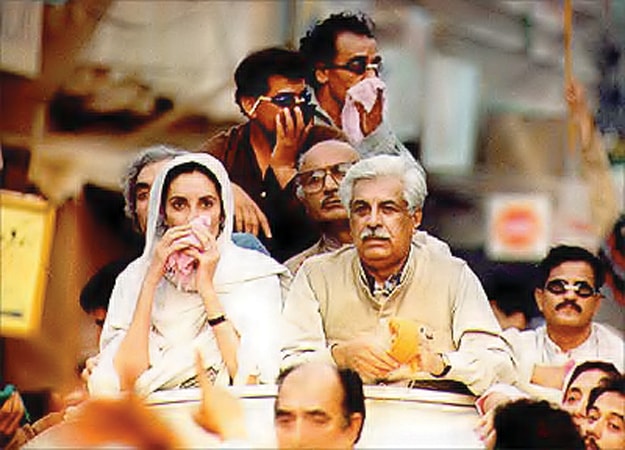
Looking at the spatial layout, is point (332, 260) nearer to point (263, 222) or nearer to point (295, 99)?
point (263, 222)

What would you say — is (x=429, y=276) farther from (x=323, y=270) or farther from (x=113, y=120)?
(x=113, y=120)

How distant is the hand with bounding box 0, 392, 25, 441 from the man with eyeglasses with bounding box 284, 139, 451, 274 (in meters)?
0.43

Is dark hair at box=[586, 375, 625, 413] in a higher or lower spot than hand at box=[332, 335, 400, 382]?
lower

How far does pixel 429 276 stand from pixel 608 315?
28 cm

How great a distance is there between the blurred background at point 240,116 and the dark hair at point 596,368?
181 millimetres

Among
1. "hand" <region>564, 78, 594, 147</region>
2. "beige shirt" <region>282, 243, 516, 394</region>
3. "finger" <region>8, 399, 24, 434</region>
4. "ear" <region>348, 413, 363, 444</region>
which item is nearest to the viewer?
"ear" <region>348, 413, 363, 444</region>

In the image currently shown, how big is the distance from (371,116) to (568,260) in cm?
31

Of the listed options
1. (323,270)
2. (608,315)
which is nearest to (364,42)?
(323,270)

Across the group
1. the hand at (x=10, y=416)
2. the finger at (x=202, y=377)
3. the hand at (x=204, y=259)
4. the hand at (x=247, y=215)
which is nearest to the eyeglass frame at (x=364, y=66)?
the hand at (x=247, y=215)

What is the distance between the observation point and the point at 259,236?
75.0 inches

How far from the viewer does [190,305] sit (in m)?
1.81

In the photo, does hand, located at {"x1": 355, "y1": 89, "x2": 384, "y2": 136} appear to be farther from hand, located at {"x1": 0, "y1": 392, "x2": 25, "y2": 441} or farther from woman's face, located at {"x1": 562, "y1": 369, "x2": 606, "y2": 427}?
hand, located at {"x1": 0, "y1": 392, "x2": 25, "y2": 441}

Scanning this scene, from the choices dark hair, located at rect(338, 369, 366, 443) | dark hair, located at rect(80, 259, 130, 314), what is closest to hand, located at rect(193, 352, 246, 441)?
dark hair, located at rect(338, 369, 366, 443)

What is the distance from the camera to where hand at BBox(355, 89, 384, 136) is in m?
1.94
